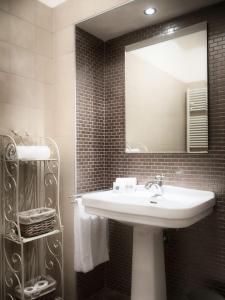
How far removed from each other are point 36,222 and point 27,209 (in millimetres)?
304

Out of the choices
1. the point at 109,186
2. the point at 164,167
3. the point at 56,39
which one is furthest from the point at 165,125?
the point at 56,39

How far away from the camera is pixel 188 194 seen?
1.93m

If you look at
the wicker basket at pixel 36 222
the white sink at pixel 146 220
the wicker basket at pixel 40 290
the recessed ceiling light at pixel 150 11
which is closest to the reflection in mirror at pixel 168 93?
the recessed ceiling light at pixel 150 11

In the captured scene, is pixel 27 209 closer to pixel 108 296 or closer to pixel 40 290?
pixel 40 290

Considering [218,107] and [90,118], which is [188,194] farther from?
[90,118]

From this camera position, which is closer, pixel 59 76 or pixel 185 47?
pixel 185 47

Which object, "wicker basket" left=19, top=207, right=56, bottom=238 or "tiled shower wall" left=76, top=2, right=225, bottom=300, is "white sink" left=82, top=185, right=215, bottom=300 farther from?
"wicker basket" left=19, top=207, right=56, bottom=238

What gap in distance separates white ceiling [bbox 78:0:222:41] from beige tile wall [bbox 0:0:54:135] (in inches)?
14.0

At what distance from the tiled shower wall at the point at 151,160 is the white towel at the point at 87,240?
0.24 m

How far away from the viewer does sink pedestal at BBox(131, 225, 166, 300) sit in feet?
5.60

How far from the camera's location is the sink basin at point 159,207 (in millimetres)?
1409

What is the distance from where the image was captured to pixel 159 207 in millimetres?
1428

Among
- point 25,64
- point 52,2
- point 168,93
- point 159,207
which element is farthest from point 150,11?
point 159,207

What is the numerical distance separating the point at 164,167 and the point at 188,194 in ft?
0.91
